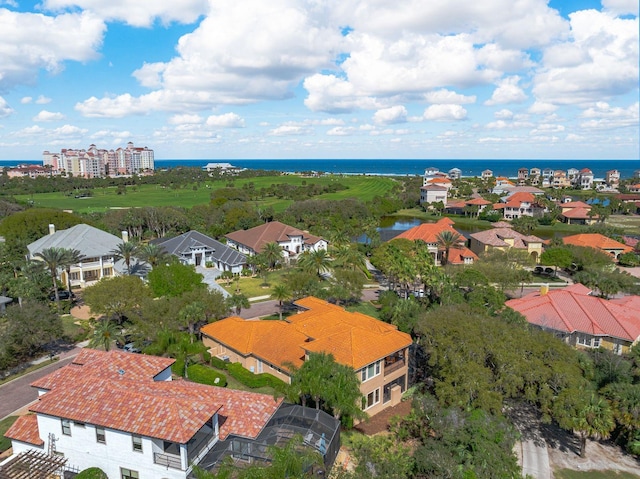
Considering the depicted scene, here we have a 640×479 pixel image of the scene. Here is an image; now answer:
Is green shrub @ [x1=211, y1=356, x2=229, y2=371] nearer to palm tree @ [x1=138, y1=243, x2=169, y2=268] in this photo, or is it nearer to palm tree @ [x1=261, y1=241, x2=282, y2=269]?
palm tree @ [x1=138, y1=243, x2=169, y2=268]

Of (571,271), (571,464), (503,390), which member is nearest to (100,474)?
(503,390)

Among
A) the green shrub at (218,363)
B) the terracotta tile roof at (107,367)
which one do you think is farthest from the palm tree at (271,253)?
the terracotta tile roof at (107,367)

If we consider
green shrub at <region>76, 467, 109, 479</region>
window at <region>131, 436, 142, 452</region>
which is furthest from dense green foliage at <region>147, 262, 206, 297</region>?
window at <region>131, 436, 142, 452</region>

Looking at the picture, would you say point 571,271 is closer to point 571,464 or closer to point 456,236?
point 456,236

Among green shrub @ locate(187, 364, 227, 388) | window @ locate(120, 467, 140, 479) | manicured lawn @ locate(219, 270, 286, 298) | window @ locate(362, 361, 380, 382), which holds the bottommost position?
manicured lawn @ locate(219, 270, 286, 298)

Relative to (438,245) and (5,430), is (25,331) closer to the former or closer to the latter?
(5,430)

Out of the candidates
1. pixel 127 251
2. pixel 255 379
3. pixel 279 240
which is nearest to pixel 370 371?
pixel 255 379
